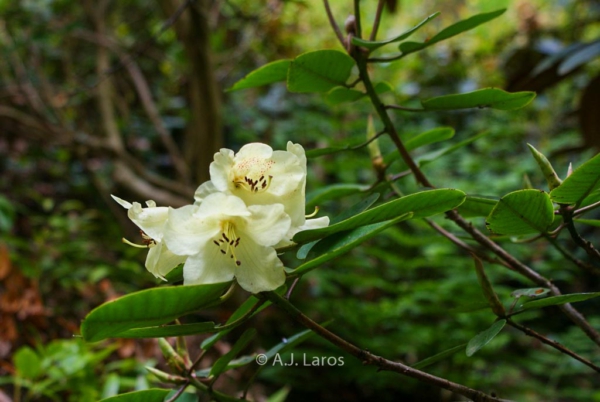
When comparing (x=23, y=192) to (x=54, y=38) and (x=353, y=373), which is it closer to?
(x=54, y=38)

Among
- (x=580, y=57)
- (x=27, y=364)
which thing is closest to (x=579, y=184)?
(x=580, y=57)

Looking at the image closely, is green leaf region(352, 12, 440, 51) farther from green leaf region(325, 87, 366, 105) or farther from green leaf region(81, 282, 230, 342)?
green leaf region(81, 282, 230, 342)

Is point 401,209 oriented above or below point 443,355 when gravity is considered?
above

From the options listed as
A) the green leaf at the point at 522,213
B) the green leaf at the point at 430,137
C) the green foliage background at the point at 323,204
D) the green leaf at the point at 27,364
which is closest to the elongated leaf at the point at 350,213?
the green leaf at the point at 522,213

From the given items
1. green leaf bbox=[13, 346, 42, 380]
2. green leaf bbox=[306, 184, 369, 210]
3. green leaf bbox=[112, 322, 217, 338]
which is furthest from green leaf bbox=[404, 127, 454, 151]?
green leaf bbox=[13, 346, 42, 380]

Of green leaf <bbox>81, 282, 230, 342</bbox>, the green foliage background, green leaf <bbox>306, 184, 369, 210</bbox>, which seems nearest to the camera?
green leaf <bbox>81, 282, 230, 342</bbox>

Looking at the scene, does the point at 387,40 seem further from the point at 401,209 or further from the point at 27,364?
the point at 27,364
